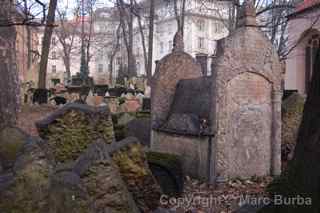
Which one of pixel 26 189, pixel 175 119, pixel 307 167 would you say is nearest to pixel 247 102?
pixel 175 119

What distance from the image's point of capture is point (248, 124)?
22.0ft

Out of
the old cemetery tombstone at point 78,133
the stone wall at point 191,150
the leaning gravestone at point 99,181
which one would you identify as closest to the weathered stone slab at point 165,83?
the stone wall at point 191,150

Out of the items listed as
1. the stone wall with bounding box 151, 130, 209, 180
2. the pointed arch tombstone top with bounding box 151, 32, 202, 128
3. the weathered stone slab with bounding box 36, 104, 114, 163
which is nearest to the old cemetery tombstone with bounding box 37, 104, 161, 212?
the weathered stone slab with bounding box 36, 104, 114, 163

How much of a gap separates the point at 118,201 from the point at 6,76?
216 inches

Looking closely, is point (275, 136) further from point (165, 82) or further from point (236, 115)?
point (165, 82)

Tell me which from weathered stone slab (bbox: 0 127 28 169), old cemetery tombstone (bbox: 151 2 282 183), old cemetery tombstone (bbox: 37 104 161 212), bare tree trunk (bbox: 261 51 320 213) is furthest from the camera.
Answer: old cemetery tombstone (bbox: 151 2 282 183)

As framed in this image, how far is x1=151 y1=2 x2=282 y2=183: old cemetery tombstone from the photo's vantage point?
6473 mm

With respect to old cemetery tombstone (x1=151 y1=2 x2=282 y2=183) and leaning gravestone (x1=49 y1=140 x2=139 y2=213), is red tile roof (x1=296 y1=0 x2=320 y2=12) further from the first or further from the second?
leaning gravestone (x1=49 y1=140 x2=139 y2=213)

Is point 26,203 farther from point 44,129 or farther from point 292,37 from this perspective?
point 292,37

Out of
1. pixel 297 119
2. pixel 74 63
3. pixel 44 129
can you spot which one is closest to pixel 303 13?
pixel 297 119

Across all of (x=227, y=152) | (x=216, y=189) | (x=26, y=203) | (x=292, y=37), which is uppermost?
(x=292, y=37)

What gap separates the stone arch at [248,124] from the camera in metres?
6.55

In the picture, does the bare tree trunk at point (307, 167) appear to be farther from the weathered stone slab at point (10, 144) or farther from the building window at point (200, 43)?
the building window at point (200, 43)

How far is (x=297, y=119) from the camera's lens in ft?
28.1
